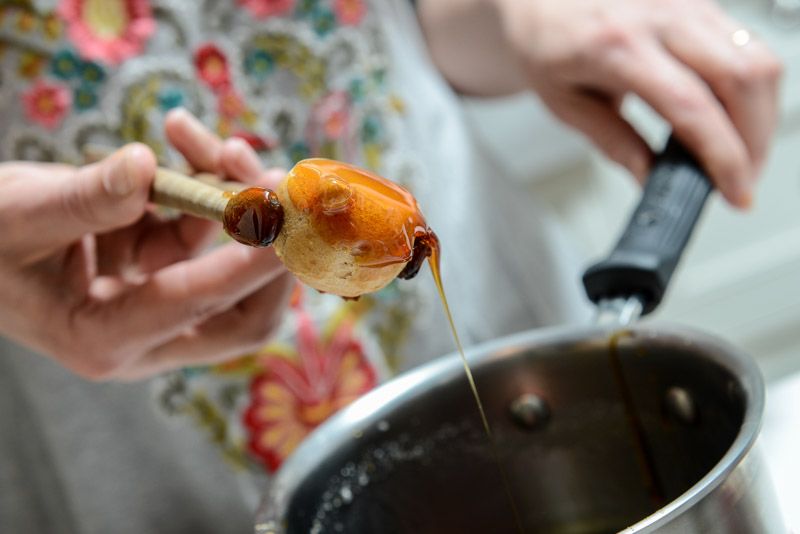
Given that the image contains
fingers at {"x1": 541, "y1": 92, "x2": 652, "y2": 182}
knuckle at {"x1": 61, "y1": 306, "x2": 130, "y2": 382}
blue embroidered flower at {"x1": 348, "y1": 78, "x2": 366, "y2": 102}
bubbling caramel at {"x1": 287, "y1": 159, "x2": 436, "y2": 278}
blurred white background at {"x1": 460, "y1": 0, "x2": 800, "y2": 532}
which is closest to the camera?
bubbling caramel at {"x1": 287, "y1": 159, "x2": 436, "y2": 278}

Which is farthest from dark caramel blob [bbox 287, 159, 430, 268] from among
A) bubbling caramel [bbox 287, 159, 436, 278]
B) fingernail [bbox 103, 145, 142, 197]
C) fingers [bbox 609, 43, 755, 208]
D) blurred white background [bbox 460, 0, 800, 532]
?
blurred white background [bbox 460, 0, 800, 532]

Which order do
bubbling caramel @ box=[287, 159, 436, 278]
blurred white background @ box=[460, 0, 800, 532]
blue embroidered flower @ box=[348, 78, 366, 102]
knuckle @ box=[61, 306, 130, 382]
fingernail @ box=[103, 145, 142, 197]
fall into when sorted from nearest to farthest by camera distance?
bubbling caramel @ box=[287, 159, 436, 278] < fingernail @ box=[103, 145, 142, 197] < knuckle @ box=[61, 306, 130, 382] < blue embroidered flower @ box=[348, 78, 366, 102] < blurred white background @ box=[460, 0, 800, 532]

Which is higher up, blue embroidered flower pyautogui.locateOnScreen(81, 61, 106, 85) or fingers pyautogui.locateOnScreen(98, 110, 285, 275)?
blue embroidered flower pyautogui.locateOnScreen(81, 61, 106, 85)

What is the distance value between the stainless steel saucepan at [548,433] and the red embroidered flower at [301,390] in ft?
0.82

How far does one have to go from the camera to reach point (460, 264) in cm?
88

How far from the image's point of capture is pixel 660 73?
2.25 feet

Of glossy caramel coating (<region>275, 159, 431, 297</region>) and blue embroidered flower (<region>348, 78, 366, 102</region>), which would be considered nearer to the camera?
glossy caramel coating (<region>275, 159, 431, 297</region>)

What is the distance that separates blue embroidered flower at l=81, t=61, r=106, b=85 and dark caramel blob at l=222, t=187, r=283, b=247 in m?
0.39

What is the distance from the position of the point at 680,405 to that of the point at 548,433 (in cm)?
9

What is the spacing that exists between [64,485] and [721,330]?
1.22 meters

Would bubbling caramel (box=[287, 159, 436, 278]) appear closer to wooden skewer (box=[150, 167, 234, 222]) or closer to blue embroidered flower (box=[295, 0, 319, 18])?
wooden skewer (box=[150, 167, 234, 222])

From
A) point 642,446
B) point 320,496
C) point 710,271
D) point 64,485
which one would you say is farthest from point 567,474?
point 710,271

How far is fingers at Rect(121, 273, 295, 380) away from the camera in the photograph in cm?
63

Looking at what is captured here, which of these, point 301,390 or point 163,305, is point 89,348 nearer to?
point 163,305
